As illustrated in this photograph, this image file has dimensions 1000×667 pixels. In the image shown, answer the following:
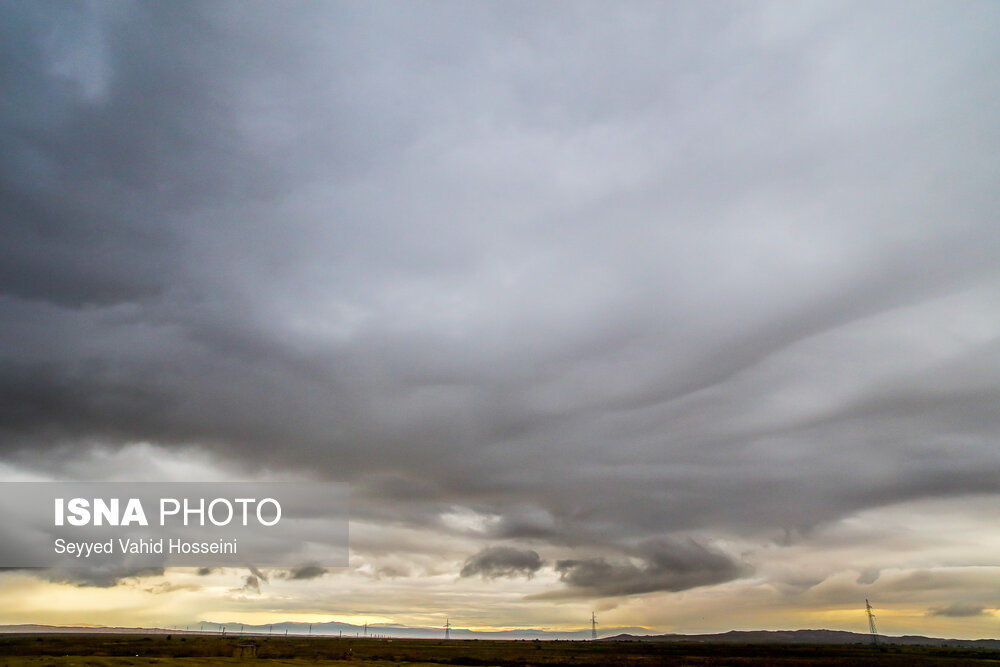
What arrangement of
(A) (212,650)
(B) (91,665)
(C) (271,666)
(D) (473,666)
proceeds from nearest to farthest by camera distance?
1. (B) (91,665)
2. (C) (271,666)
3. (A) (212,650)
4. (D) (473,666)

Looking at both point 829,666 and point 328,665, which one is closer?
point 328,665

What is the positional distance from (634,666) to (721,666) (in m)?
33.0

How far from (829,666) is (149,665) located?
176 m

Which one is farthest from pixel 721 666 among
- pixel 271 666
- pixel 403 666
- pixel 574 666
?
pixel 271 666

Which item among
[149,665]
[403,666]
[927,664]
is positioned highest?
[149,665]

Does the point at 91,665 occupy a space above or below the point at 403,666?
above

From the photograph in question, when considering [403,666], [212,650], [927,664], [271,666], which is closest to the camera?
[271,666]

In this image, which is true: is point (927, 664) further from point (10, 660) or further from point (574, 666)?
point (10, 660)

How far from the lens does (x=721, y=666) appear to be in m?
185

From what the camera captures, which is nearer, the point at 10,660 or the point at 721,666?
the point at 10,660

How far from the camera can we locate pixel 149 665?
244 feet

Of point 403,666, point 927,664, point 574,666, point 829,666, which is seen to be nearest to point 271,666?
point 403,666

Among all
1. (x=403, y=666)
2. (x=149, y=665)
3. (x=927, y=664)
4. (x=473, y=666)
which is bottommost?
(x=927, y=664)

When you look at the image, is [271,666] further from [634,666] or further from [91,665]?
[634,666]
